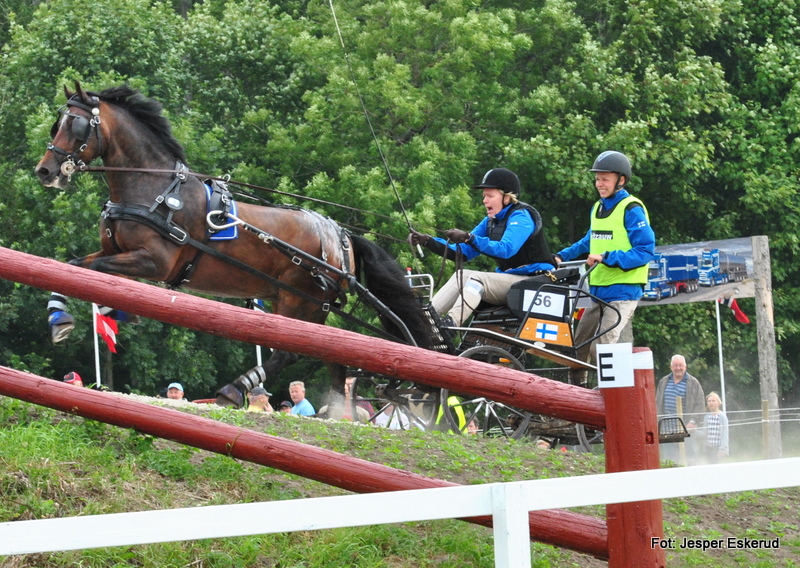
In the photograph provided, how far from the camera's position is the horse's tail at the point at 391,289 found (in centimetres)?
834

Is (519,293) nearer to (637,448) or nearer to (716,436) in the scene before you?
(637,448)

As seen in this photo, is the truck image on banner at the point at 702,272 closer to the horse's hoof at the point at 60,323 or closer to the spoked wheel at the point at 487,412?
Answer: the spoked wheel at the point at 487,412

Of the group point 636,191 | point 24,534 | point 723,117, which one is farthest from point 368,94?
point 24,534

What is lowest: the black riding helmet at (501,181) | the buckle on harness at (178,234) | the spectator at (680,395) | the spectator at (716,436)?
the spectator at (716,436)

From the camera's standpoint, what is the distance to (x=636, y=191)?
20594 mm

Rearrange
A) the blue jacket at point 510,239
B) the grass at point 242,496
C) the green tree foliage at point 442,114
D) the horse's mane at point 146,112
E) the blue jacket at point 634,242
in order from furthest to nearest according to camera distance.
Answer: the green tree foliage at point 442,114, the blue jacket at point 510,239, the blue jacket at point 634,242, the horse's mane at point 146,112, the grass at point 242,496

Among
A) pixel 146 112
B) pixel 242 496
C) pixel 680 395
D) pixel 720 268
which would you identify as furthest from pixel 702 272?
pixel 242 496

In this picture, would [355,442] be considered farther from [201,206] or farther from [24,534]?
[24,534]

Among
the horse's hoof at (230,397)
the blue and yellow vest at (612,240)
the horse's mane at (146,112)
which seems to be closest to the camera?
the horse's hoof at (230,397)

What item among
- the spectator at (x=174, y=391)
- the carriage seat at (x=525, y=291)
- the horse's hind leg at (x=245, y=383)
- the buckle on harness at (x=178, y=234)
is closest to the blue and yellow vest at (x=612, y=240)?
the carriage seat at (x=525, y=291)

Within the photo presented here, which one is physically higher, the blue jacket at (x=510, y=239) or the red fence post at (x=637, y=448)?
the blue jacket at (x=510, y=239)

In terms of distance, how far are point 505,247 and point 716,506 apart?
2531mm

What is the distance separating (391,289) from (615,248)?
1.86 m

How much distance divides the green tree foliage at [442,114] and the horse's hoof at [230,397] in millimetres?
10228
